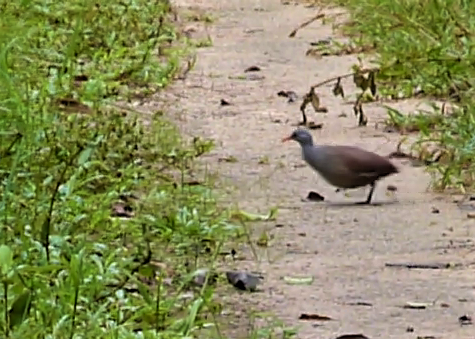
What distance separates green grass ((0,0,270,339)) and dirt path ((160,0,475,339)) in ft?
0.65

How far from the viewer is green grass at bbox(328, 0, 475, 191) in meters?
5.66

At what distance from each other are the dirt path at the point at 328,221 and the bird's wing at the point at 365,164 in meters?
0.13

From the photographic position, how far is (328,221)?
4.90 meters

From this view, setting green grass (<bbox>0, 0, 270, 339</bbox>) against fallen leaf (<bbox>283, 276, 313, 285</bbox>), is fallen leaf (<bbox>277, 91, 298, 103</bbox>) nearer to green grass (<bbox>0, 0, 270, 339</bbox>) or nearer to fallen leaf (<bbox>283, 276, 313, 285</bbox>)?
green grass (<bbox>0, 0, 270, 339</bbox>)

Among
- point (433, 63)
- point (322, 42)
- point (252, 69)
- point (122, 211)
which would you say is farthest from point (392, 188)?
point (322, 42)

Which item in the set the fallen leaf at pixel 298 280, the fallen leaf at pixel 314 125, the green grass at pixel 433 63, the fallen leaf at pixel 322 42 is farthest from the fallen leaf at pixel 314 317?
the fallen leaf at pixel 322 42

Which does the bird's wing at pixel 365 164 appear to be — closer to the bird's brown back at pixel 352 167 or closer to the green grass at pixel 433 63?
the bird's brown back at pixel 352 167

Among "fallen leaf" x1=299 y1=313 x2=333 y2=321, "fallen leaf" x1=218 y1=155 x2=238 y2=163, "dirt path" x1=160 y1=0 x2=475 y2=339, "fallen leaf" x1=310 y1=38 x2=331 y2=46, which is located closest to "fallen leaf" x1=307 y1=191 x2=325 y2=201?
"dirt path" x1=160 y1=0 x2=475 y2=339

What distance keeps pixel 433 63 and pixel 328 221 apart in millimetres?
2658

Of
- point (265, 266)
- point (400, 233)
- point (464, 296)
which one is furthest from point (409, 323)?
point (400, 233)

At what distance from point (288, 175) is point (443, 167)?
0.59m

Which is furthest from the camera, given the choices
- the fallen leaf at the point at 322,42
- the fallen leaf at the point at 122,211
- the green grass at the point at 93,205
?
the fallen leaf at the point at 322,42

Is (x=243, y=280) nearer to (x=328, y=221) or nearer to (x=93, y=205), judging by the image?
(x=93, y=205)

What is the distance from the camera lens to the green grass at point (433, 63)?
5656 mm
